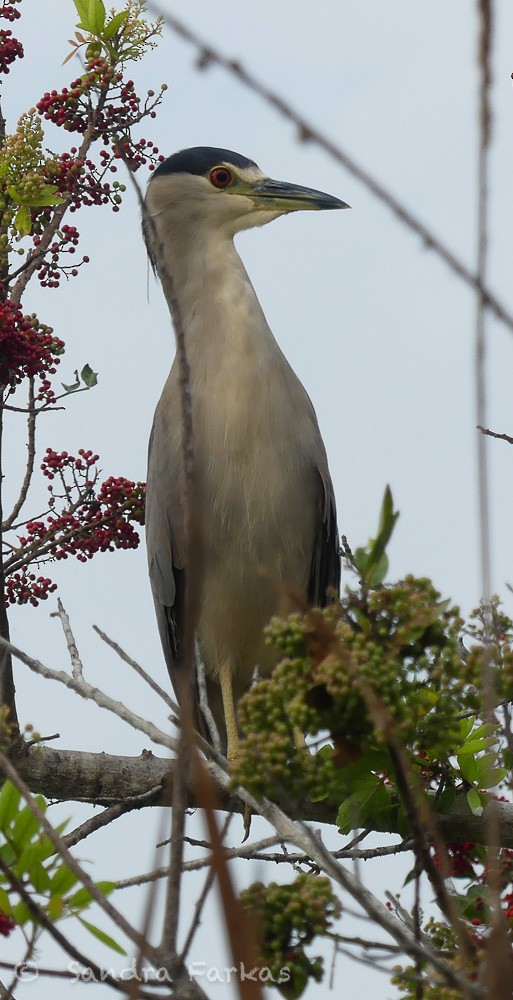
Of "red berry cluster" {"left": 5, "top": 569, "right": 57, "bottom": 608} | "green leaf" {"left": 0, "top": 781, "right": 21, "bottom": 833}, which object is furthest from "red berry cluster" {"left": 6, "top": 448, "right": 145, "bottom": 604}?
"green leaf" {"left": 0, "top": 781, "right": 21, "bottom": 833}

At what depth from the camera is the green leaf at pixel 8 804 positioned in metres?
1.45

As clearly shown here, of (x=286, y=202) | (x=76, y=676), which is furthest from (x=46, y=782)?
(x=286, y=202)

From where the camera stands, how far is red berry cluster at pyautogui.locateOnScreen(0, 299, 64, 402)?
2885 mm

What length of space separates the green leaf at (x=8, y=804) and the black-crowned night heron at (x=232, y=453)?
1778 mm

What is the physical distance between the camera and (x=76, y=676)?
2.07 meters

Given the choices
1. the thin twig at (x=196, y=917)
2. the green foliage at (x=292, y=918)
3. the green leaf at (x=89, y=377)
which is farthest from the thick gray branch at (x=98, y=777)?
the thin twig at (x=196, y=917)

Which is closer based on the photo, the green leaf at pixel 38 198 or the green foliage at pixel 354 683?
the green foliage at pixel 354 683

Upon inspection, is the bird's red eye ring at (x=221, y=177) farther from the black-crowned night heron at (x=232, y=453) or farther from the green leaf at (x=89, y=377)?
the green leaf at (x=89, y=377)

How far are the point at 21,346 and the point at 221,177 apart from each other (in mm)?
1283

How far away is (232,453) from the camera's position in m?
3.44

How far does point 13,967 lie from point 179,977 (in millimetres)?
147

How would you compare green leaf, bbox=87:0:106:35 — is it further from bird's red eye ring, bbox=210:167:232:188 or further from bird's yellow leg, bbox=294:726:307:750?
bird's yellow leg, bbox=294:726:307:750

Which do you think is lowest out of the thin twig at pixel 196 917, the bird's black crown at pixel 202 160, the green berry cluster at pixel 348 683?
the thin twig at pixel 196 917

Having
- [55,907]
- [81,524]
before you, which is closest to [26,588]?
[81,524]
